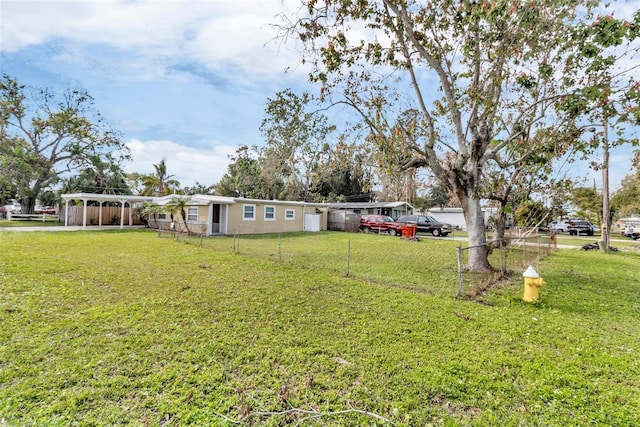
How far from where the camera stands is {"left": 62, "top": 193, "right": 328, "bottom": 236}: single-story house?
18672 mm

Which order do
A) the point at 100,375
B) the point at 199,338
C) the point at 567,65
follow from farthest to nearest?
the point at 567,65
the point at 199,338
the point at 100,375

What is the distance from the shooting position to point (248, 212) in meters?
19.7

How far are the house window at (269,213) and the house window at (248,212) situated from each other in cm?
96

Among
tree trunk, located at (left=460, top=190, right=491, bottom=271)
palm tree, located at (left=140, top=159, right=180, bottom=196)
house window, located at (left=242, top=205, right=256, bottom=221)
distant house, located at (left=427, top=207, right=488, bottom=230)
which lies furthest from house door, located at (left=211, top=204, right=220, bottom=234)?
distant house, located at (left=427, top=207, right=488, bottom=230)

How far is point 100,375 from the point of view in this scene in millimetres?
3162

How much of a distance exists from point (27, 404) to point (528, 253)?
1318 centimetres

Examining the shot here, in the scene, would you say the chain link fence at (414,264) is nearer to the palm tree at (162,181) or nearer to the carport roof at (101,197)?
the carport roof at (101,197)

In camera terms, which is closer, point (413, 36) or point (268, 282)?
point (268, 282)

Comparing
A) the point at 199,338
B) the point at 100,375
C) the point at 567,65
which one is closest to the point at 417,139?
the point at 567,65

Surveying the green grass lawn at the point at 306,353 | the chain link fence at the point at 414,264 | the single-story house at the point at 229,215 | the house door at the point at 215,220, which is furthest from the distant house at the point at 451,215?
the green grass lawn at the point at 306,353

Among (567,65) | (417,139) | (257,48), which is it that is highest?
(257,48)

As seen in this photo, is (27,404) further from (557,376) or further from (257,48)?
(257,48)

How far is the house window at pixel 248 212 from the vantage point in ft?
63.8

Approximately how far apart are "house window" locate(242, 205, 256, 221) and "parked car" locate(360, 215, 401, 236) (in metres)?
8.85
